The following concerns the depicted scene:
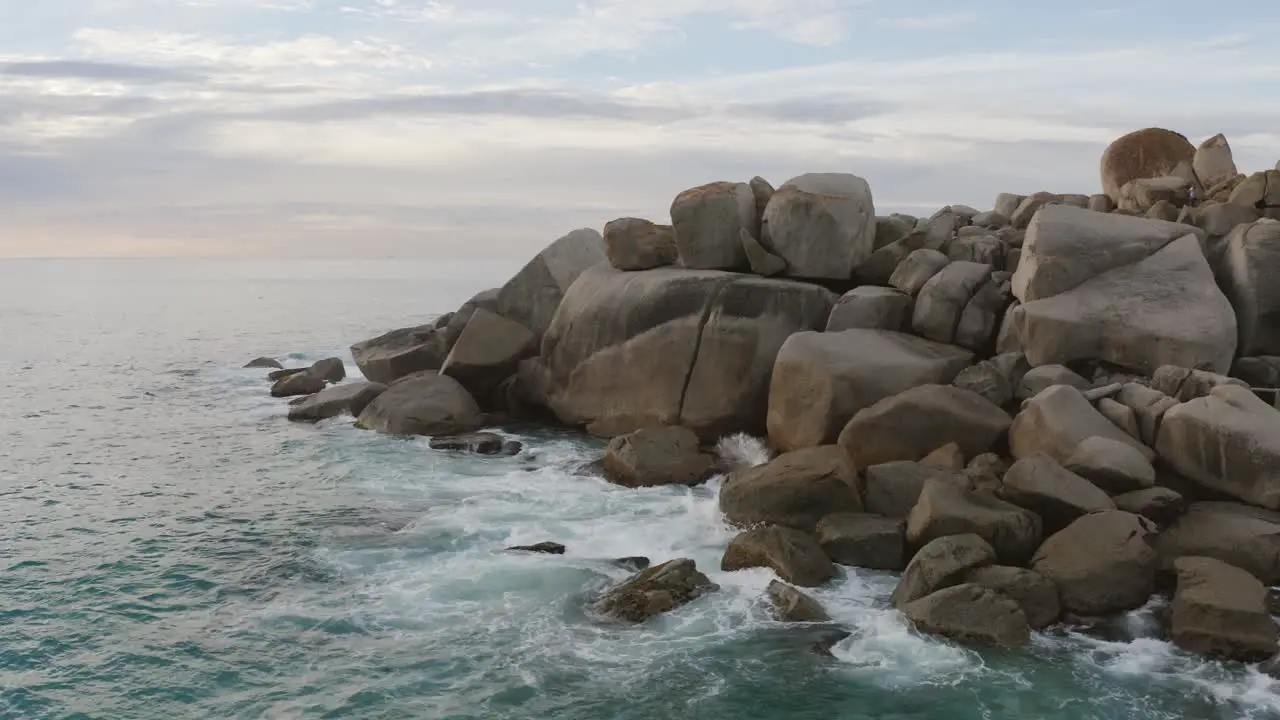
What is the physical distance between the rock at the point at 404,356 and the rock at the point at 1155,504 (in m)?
22.1

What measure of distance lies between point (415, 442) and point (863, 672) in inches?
671

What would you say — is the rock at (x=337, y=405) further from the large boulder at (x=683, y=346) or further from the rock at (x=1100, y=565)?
the rock at (x=1100, y=565)

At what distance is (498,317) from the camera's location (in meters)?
31.0

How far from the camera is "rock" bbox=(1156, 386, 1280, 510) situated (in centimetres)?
1609

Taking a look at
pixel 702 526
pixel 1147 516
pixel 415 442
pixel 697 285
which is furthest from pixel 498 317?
pixel 1147 516

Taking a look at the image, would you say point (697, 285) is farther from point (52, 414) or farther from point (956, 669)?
point (52, 414)

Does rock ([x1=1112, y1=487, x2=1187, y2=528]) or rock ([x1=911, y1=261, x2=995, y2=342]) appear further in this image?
rock ([x1=911, y1=261, x2=995, y2=342])

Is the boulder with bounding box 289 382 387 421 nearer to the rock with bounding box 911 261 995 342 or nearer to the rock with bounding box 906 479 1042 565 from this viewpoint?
the rock with bounding box 911 261 995 342

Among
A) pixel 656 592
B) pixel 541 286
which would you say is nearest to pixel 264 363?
pixel 541 286

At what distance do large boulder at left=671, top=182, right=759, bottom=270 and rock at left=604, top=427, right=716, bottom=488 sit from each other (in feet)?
18.1

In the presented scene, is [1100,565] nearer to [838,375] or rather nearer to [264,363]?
[838,375]

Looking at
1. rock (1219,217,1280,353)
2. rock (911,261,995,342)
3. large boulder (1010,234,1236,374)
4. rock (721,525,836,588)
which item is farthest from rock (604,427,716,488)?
rock (1219,217,1280,353)

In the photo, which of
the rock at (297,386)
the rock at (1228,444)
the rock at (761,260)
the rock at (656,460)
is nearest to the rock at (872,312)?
the rock at (761,260)

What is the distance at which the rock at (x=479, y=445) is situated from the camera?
86.3ft
